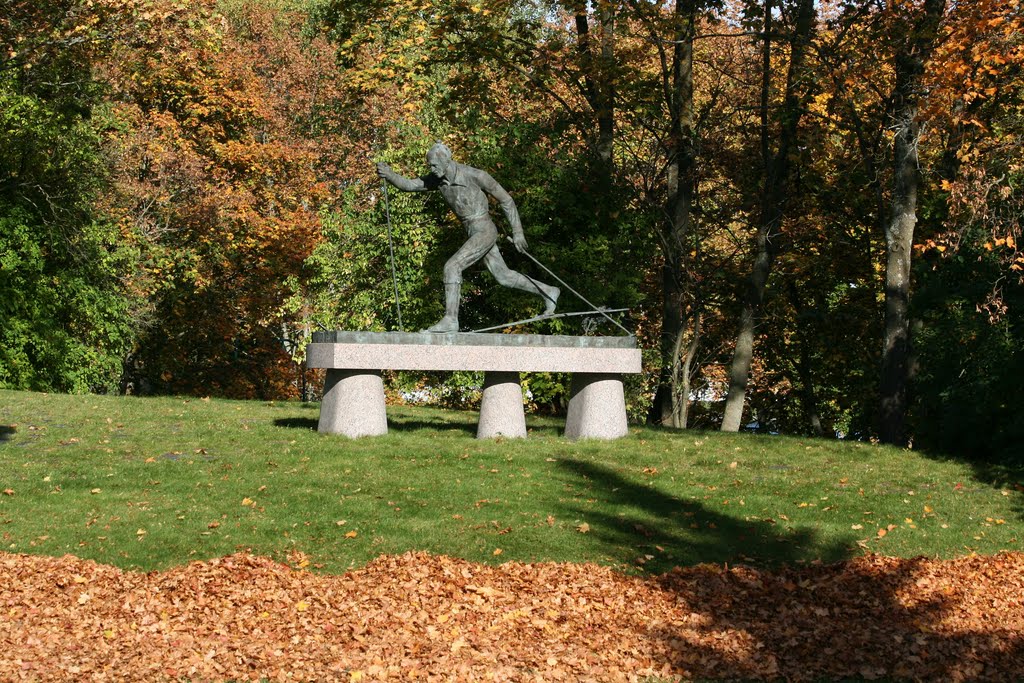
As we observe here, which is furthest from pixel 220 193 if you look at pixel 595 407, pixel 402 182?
pixel 595 407

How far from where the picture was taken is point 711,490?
508 inches

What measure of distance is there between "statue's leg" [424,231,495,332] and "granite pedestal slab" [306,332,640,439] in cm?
31

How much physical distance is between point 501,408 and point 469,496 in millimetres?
3532

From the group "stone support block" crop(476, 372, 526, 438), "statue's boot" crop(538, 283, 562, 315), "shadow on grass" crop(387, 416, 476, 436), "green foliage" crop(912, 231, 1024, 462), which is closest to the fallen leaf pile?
"green foliage" crop(912, 231, 1024, 462)

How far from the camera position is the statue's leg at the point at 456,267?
15.1m

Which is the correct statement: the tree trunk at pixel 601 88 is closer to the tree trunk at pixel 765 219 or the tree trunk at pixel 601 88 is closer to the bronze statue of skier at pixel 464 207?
the tree trunk at pixel 765 219

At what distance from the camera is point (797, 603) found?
928 cm

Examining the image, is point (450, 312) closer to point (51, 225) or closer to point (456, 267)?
point (456, 267)

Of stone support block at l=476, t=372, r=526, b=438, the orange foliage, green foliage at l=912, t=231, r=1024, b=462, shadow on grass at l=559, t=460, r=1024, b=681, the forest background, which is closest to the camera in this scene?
shadow on grass at l=559, t=460, r=1024, b=681

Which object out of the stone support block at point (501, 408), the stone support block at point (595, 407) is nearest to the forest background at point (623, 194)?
the stone support block at point (595, 407)

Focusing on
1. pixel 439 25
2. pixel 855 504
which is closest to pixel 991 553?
pixel 855 504

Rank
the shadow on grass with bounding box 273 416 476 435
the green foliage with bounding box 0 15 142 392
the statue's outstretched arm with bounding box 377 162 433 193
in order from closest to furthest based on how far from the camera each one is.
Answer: the statue's outstretched arm with bounding box 377 162 433 193 < the shadow on grass with bounding box 273 416 476 435 < the green foliage with bounding box 0 15 142 392

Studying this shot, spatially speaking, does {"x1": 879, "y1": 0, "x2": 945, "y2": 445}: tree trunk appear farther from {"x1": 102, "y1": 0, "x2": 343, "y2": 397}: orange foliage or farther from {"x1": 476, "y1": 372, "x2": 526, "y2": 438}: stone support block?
{"x1": 102, "y1": 0, "x2": 343, "y2": 397}: orange foliage

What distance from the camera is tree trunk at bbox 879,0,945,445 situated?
17.6 meters
